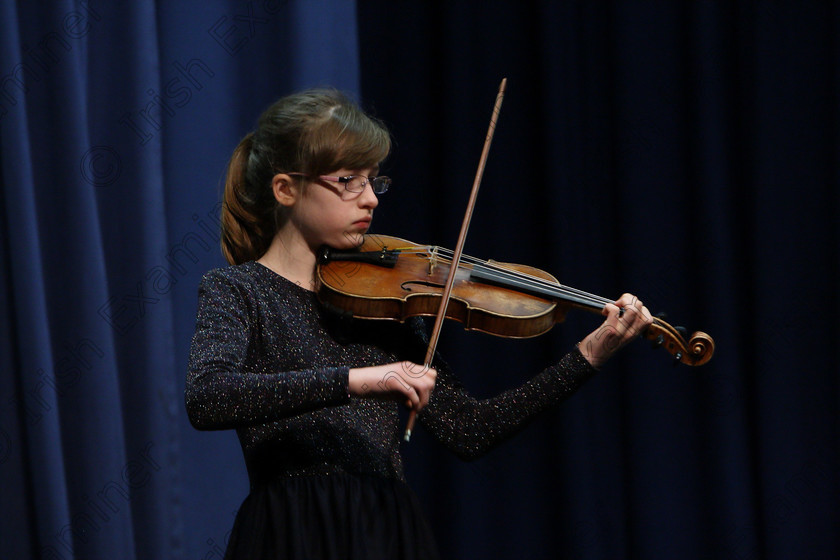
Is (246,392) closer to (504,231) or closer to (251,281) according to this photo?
(251,281)

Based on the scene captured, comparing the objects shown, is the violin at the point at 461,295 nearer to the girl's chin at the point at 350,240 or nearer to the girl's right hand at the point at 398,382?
the girl's chin at the point at 350,240

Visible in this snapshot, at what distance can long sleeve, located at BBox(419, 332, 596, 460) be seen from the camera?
1359 millimetres

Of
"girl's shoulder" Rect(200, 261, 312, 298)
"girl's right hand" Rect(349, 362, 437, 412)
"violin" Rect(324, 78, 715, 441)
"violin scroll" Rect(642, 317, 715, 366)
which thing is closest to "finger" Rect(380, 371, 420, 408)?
"girl's right hand" Rect(349, 362, 437, 412)

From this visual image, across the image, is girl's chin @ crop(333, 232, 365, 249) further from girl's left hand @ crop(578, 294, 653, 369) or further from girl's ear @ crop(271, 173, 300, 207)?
girl's left hand @ crop(578, 294, 653, 369)

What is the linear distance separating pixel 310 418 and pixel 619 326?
17.4 inches

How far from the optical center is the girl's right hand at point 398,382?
108 centimetres

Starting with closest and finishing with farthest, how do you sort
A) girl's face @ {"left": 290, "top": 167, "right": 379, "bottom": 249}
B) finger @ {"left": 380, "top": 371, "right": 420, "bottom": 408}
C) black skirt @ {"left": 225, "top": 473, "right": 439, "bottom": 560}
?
finger @ {"left": 380, "top": 371, "right": 420, "bottom": 408}
black skirt @ {"left": 225, "top": 473, "right": 439, "bottom": 560}
girl's face @ {"left": 290, "top": 167, "right": 379, "bottom": 249}

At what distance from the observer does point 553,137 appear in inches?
86.1

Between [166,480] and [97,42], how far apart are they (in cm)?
86

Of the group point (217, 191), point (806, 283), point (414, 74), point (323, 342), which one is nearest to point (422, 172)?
point (414, 74)

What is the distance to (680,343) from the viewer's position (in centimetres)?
132

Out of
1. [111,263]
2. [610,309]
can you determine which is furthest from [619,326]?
[111,263]

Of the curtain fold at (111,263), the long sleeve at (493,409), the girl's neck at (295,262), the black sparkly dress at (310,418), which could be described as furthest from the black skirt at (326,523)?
the curtain fold at (111,263)

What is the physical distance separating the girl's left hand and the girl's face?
0.36 m
